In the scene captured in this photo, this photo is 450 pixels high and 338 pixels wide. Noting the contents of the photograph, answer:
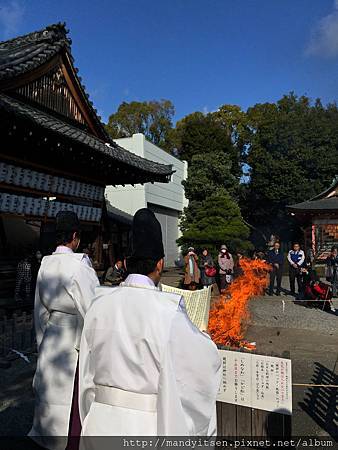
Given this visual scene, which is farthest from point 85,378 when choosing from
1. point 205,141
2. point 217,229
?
point 205,141

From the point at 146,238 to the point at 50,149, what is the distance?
24.9 feet

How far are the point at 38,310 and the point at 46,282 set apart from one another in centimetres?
38

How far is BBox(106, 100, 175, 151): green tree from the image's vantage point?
40.3 metres

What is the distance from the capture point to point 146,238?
1970 mm

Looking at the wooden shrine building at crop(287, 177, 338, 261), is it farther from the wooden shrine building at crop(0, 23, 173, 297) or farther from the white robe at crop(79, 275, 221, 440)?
the white robe at crop(79, 275, 221, 440)

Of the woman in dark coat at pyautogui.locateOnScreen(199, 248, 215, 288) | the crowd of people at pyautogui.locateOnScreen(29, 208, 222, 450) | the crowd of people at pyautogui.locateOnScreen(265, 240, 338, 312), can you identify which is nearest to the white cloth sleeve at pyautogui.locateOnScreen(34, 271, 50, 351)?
the crowd of people at pyautogui.locateOnScreen(29, 208, 222, 450)

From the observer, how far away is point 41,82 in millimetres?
9656

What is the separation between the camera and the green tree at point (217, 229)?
58.2ft

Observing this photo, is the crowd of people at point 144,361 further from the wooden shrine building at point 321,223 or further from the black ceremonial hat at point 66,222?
the wooden shrine building at point 321,223

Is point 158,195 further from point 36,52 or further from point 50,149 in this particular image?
point 50,149

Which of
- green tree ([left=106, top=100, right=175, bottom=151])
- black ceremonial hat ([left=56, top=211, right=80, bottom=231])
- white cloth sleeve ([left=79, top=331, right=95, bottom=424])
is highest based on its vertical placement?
green tree ([left=106, top=100, right=175, bottom=151])

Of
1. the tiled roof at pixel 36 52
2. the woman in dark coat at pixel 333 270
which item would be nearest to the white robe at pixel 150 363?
the tiled roof at pixel 36 52

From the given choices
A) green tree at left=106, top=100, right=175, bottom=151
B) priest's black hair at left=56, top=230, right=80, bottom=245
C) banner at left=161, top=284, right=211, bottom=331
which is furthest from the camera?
green tree at left=106, top=100, right=175, bottom=151

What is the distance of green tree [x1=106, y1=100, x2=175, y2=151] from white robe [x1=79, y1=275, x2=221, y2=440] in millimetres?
38857
